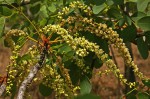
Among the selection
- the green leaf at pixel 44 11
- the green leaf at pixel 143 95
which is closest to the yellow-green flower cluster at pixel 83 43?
the green leaf at pixel 143 95

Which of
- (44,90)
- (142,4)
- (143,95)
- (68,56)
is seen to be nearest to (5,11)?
(68,56)

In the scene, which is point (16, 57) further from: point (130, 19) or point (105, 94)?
point (105, 94)

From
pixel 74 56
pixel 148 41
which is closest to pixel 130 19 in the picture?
pixel 148 41

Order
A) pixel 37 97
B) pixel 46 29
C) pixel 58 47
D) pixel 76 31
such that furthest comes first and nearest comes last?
pixel 37 97 < pixel 58 47 < pixel 76 31 < pixel 46 29

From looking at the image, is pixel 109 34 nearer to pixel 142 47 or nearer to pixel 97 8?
pixel 97 8

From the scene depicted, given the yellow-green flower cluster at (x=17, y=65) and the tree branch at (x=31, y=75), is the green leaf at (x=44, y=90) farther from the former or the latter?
the tree branch at (x=31, y=75)

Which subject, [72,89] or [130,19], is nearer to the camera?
[72,89]
